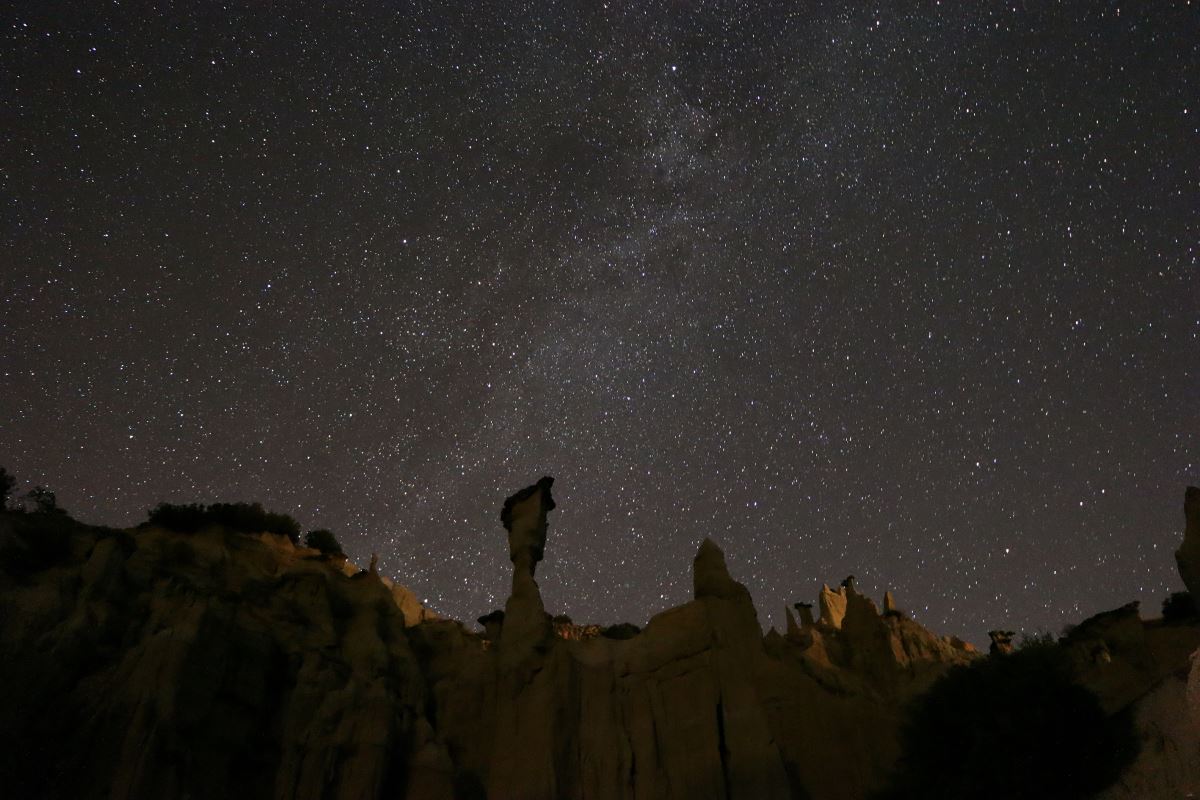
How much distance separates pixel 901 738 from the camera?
26.7 m

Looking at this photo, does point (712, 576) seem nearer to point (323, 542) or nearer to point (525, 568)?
point (525, 568)

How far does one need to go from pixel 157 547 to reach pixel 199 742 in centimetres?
862

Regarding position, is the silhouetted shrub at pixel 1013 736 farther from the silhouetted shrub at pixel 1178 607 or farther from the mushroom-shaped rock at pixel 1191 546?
the silhouetted shrub at pixel 1178 607

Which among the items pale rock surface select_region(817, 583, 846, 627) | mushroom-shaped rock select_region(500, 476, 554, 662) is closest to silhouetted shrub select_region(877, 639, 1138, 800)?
mushroom-shaped rock select_region(500, 476, 554, 662)

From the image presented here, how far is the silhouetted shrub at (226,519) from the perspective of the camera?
33125mm

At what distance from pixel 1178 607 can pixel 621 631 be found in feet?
89.5

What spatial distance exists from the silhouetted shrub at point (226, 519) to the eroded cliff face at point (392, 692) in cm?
91

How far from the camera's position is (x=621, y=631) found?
41.8m

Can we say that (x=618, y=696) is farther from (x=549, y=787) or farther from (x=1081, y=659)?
(x=1081, y=659)

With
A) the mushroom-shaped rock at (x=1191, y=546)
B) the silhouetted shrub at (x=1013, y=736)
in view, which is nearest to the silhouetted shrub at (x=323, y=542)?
the silhouetted shrub at (x=1013, y=736)

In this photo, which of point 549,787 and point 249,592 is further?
point 249,592

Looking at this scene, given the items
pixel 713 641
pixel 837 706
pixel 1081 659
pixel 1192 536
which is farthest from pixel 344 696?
pixel 1081 659

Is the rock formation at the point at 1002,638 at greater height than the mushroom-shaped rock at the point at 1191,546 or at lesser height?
greater

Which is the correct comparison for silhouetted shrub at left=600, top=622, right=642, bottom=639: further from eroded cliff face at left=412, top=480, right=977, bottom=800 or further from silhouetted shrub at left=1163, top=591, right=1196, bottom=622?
silhouetted shrub at left=1163, top=591, right=1196, bottom=622
